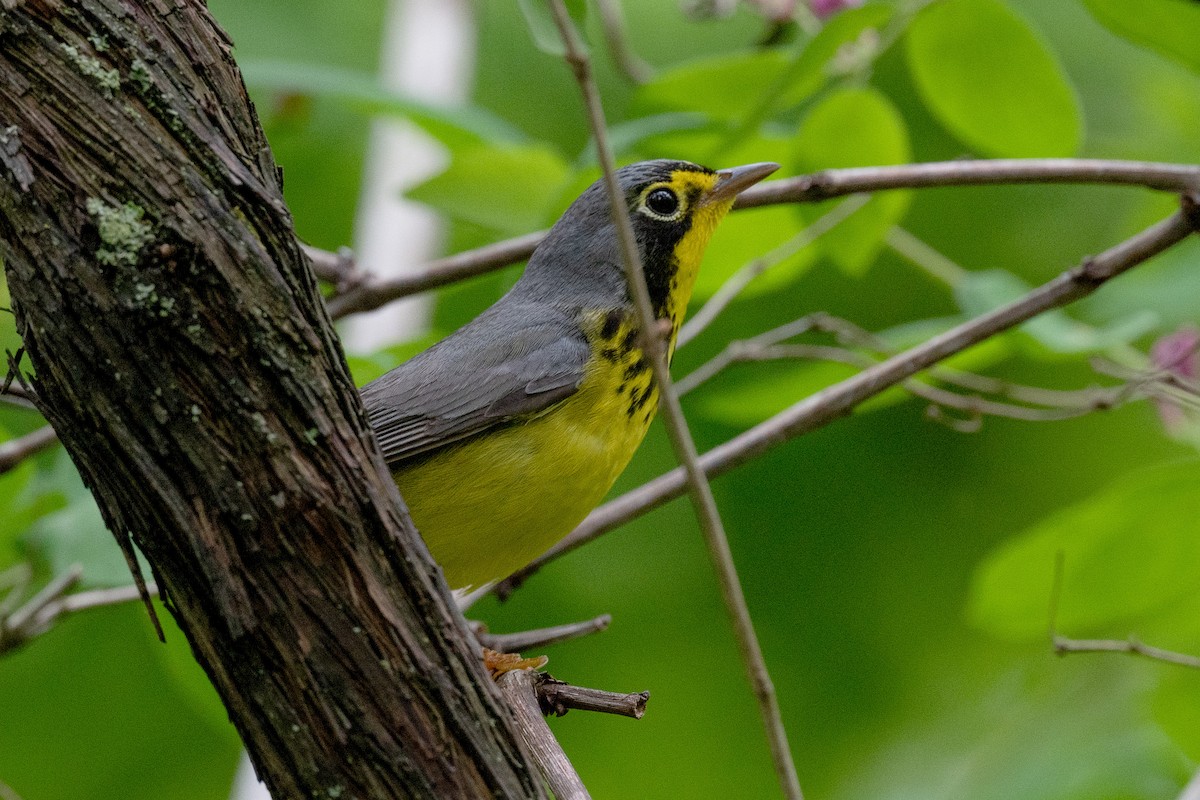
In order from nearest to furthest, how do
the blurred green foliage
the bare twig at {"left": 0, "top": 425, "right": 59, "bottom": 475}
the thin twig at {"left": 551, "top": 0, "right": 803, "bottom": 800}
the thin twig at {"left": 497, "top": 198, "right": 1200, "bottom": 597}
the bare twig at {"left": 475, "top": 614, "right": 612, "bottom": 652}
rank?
1. the thin twig at {"left": 551, "top": 0, "right": 803, "bottom": 800}
2. the thin twig at {"left": 497, "top": 198, "right": 1200, "bottom": 597}
3. the bare twig at {"left": 475, "top": 614, "right": 612, "bottom": 652}
4. the bare twig at {"left": 0, "top": 425, "right": 59, "bottom": 475}
5. the blurred green foliage

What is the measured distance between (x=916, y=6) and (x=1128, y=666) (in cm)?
388

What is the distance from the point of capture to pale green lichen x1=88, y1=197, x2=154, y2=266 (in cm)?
210

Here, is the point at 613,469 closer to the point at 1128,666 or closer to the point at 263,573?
the point at 263,573

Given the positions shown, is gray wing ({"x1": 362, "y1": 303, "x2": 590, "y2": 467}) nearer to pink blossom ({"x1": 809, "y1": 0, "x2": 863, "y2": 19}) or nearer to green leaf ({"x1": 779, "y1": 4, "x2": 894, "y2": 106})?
green leaf ({"x1": 779, "y1": 4, "x2": 894, "y2": 106})

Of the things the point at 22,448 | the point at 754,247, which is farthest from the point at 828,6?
the point at 22,448

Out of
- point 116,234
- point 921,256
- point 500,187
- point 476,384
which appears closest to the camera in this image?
point 116,234

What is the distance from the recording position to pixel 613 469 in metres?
4.09

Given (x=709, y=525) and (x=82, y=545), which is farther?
(x=82, y=545)

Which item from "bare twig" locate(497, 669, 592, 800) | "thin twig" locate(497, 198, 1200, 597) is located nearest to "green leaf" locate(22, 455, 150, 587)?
→ "bare twig" locate(497, 669, 592, 800)

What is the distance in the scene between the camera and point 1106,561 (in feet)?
14.0

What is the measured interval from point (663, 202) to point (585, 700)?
6.56 ft

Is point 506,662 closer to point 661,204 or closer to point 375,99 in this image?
point 661,204

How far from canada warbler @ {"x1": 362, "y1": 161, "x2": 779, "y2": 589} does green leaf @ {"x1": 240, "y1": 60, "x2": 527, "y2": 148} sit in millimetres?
593

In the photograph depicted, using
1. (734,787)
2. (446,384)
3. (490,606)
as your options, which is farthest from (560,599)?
(446,384)
